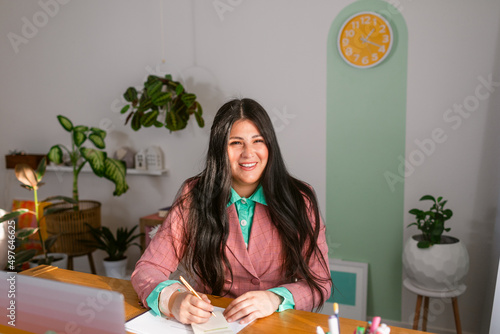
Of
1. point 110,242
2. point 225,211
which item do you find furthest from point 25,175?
point 225,211

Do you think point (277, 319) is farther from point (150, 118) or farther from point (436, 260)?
point (150, 118)

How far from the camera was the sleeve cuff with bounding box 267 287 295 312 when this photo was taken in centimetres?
125

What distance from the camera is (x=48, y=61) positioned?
3830 mm

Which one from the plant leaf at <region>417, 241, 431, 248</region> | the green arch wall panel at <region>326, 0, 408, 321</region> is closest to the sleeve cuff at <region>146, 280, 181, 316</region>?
the plant leaf at <region>417, 241, 431, 248</region>

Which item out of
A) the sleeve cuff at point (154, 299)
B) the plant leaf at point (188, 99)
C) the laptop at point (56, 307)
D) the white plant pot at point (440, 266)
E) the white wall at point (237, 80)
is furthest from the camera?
the plant leaf at point (188, 99)

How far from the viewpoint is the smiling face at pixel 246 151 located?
1.54 meters

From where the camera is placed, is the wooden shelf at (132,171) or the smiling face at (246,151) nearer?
the smiling face at (246,151)

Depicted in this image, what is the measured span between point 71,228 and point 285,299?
2.38m

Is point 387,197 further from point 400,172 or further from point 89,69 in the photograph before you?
point 89,69

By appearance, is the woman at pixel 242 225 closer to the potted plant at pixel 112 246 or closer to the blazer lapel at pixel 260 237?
the blazer lapel at pixel 260 237

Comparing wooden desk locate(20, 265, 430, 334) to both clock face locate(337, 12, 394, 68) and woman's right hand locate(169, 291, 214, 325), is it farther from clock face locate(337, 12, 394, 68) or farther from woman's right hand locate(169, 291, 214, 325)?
clock face locate(337, 12, 394, 68)

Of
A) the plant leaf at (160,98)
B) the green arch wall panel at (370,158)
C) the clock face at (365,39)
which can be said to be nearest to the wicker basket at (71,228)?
the plant leaf at (160,98)

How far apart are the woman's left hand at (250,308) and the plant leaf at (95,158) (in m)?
2.07

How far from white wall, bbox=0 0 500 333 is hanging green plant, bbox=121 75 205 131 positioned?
7.3 inches
